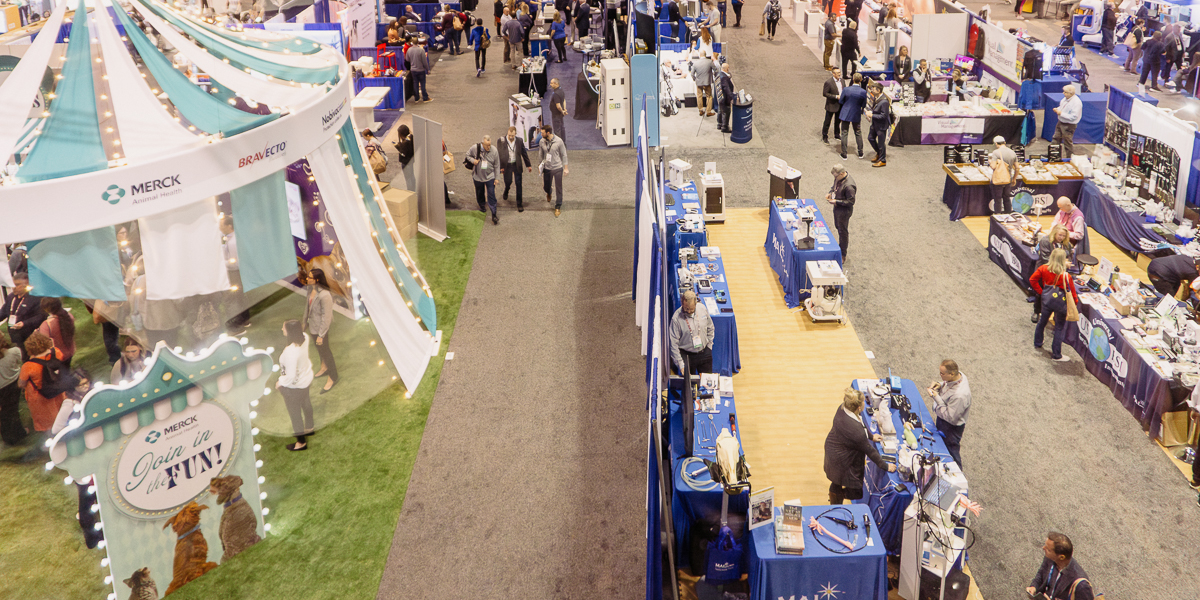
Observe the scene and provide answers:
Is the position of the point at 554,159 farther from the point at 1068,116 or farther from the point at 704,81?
the point at 1068,116

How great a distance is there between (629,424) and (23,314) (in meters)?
5.77

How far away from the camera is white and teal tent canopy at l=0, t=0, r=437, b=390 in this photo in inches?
265

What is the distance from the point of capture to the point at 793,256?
1084 centimetres

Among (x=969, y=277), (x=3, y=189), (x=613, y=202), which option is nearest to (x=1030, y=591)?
(x=969, y=277)

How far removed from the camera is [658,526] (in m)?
6.43

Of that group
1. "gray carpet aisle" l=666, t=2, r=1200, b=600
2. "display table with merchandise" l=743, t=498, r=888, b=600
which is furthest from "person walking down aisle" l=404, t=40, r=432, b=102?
"display table with merchandise" l=743, t=498, r=888, b=600

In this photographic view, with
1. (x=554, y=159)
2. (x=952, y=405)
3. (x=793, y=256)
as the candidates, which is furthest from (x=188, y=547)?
(x=554, y=159)

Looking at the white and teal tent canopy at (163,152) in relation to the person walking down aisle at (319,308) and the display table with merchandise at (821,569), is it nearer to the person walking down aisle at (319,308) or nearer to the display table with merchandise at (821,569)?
the person walking down aisle at (319,308)

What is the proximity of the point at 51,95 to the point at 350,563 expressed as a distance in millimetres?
4222

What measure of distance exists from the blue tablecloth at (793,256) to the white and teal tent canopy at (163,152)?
4746 mm

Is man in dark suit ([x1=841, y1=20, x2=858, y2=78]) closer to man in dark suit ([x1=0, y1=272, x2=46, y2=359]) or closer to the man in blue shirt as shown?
the man in blue shirt

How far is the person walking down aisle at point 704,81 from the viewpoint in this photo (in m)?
17.7

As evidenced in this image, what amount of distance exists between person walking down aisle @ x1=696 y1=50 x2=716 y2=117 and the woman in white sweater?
1151 centimetres

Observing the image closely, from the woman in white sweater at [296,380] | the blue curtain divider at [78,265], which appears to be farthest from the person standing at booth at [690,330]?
the blue curtain divider at [78,265]
